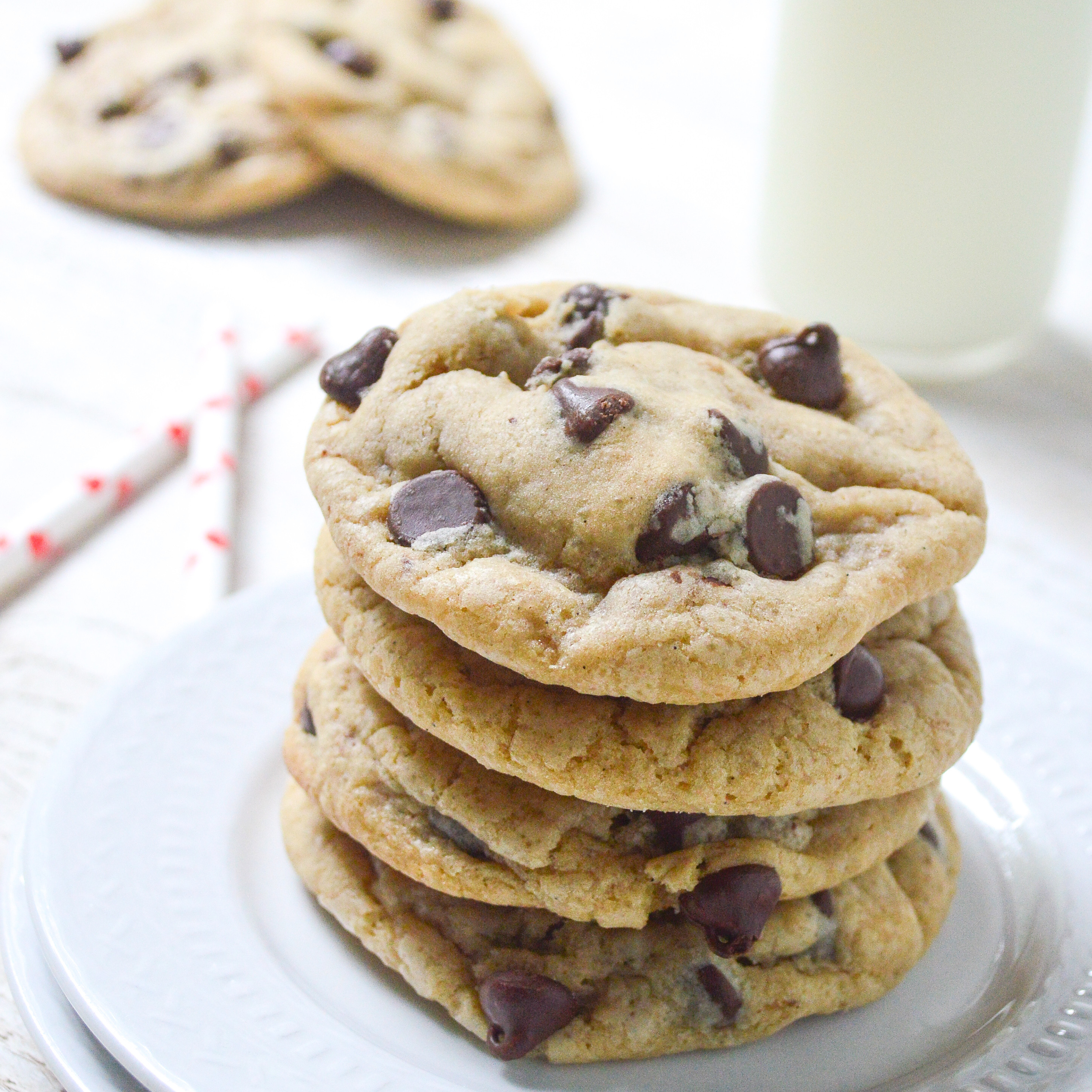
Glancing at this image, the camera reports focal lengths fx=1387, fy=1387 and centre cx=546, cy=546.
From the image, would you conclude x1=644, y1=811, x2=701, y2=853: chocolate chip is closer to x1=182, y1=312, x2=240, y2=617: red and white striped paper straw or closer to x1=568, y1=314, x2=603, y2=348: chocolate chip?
x1=568, y1=314, x2=603, y2=348: chocolate chip

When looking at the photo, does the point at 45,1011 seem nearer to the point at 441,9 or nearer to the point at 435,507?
the point at 435,507

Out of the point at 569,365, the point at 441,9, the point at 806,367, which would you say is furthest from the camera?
the point at 441,9

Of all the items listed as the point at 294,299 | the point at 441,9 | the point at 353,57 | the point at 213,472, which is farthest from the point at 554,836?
the point at 441,9

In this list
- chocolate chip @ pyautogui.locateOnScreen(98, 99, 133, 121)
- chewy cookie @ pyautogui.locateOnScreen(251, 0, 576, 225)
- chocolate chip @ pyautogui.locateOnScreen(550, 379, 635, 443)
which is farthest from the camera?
chocolate chip @ pyautogui.locateOnScreen(98, 99, 133, 121)

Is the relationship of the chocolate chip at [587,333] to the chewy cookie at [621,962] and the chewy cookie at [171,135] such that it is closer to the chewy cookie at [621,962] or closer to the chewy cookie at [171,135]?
the chewy cookie at [621,962]

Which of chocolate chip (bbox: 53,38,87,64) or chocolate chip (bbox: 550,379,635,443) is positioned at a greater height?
chocolate chip (bbox: 550,379,635,443)

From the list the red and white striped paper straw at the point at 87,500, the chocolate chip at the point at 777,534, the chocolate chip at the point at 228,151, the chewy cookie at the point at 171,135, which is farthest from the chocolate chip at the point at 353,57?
the chocolate chip at the point at 777,534

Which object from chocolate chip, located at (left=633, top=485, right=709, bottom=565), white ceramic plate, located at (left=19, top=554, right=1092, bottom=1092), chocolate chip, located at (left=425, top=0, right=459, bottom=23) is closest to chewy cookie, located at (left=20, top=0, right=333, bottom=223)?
chocolate chip, located at (left=425, top=0, right=459, bottom=23)
